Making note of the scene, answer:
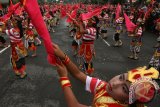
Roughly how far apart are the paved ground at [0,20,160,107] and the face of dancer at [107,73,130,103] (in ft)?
14.6

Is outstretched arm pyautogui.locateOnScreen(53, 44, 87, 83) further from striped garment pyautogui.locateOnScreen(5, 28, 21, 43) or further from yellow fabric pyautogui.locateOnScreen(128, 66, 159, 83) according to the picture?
striped garment pyautogui.locateOnScreen(5, 28, 21, 43)

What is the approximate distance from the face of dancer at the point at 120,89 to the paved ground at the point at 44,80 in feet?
14.6

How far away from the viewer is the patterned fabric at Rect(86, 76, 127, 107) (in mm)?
2389

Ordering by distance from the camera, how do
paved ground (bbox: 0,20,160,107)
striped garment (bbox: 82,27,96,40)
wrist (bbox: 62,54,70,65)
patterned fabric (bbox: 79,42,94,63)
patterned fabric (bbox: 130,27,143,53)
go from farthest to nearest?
patterned fabric (bbox: 130,27,143,53) → patterned fabric (bbox: 79,42,94,63) → striped garment (bbox: 82,27,96,40) → paved ground (bbox: 0,20,160,107) → wrist (bbox: 62,54,70,65)

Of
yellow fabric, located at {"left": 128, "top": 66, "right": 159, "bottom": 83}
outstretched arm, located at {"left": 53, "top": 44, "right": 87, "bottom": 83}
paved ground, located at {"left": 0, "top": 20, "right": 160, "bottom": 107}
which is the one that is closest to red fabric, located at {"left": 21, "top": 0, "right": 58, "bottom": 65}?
outstretched arm, located at {"left": 53, "top": 44, "right": 87, "bottom": 83}

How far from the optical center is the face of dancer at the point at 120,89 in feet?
7.53

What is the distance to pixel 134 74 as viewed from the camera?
225 centimetres

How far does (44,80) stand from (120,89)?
664 centimetres

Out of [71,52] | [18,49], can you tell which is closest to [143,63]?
[71,52]

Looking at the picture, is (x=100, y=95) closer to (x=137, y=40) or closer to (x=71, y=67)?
(x=71, y=67)

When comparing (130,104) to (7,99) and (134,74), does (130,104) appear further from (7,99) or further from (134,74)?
(7,99)

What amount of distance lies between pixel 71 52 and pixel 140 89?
11467mm

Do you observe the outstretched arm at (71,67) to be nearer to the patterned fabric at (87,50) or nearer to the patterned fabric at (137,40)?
the patterned fabric at (87,50)

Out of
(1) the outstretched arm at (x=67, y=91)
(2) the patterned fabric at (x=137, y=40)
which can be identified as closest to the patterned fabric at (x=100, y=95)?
(1) the outstretched arm at (x=67, y=91)
